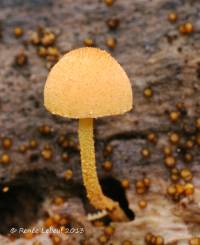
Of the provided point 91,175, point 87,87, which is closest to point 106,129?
point 91,175

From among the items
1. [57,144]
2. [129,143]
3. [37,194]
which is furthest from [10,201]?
[129,143]

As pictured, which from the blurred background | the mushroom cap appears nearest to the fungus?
the blurred background

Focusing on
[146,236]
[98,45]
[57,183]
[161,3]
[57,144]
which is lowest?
[146,236]

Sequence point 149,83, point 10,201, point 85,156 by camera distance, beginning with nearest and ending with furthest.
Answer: point 85,156 → point 149,83 → point 10,201

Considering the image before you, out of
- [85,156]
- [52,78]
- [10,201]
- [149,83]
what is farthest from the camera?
[10,201]

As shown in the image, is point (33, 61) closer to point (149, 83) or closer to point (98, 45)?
point (98, 45)

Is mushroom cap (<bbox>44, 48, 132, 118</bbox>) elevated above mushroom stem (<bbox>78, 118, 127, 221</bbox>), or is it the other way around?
mushroom cap (<bbox>44, 48, 132, 118</bbox>)

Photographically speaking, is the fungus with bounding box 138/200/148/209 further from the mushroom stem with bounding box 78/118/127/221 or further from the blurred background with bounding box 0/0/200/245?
the mushroom stem with bounding box 78/118/127/221
